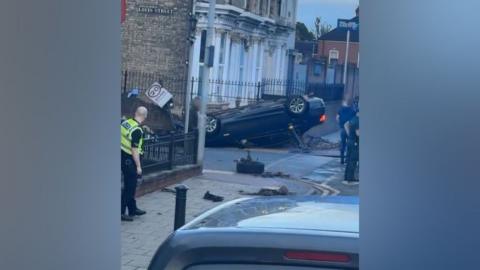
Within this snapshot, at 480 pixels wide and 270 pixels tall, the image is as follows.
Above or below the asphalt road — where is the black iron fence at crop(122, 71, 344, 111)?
above

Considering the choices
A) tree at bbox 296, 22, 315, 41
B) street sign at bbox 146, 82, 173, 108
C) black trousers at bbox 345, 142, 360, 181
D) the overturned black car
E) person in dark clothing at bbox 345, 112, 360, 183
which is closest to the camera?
person in dark clothing at bbox 345, 112, 360, 183

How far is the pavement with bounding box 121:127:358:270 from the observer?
383 cm

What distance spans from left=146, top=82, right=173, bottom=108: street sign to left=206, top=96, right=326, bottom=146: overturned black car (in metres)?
0.51

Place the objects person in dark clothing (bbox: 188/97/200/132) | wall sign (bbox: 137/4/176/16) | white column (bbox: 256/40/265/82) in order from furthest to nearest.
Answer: person in dark clothing (bbox: 188/97/200/132) → wall sign (bbox: 137/4/176/16) → white column (bbox: 256/40/265/82)

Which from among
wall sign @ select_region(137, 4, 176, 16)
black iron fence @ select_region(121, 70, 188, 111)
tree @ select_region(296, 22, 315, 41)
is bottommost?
black iron fence @ select_region(121, 70, 188, 111)

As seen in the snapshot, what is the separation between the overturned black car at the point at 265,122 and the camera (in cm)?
483

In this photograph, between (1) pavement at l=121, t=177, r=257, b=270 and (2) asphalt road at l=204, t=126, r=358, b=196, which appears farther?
(2) asphalt road at l=204, t=126, r=358, b=196

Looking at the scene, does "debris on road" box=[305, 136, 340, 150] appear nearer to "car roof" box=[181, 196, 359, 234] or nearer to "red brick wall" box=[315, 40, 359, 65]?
"red brick wall" box=[315, 40, 359, 65]

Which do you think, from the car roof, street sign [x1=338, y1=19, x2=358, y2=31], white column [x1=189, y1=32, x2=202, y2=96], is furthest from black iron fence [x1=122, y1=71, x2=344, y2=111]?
street sign [x1=338, y1=19, x2=358, y2=31]

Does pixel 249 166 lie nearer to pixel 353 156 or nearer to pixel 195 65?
pixel 195 65

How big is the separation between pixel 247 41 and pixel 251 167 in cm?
229
